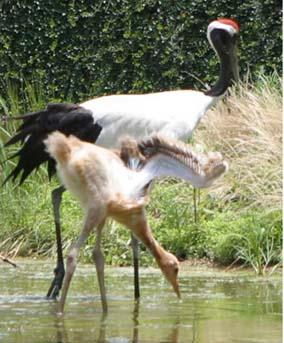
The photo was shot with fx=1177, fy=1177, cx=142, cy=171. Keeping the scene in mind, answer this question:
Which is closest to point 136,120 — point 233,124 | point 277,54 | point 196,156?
point 196,156

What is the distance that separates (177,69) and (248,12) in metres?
1.14

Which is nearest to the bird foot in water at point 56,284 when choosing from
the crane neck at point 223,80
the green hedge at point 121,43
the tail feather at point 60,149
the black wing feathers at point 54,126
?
the black wing feathers at point 54,126

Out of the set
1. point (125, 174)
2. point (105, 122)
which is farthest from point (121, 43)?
point (125, 174)

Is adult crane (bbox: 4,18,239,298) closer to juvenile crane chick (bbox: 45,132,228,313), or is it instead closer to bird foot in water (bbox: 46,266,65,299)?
bird foot in water (bbox: 46,266,65,299)

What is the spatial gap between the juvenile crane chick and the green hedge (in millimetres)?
6831

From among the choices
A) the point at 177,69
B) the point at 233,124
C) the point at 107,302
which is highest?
the point at 177,69

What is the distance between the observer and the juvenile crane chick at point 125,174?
7.61 m

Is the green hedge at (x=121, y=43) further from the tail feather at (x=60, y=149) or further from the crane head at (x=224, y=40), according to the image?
the tail feather at (x=60, y=149)

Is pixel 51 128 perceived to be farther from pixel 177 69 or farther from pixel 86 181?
pixel 177 69

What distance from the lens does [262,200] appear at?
10.3 meters

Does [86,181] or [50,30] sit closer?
[86,181]

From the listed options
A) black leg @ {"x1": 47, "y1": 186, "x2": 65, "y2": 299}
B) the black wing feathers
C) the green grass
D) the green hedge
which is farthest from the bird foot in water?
the green hedge

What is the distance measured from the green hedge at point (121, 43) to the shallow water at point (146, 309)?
5.20 metres

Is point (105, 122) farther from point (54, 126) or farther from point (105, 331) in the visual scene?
point (105, 331)
